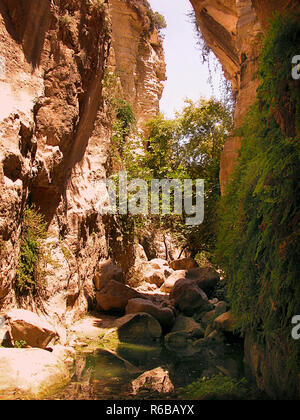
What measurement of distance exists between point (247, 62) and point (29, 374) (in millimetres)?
8170

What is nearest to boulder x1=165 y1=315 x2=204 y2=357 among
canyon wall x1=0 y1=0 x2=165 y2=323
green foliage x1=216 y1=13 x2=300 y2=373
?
canyon wall x1=0 y1=0 x2=165 y2=323

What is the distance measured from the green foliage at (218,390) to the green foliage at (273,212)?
74cm

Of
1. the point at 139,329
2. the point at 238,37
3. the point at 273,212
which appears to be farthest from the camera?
the point at 238,37

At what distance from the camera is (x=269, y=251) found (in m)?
4.03

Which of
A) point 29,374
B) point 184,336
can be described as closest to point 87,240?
point 184,336

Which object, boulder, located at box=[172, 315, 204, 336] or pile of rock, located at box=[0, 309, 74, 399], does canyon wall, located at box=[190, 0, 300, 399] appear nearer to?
pile of rock, located at box=[0, 309, 74, 399]

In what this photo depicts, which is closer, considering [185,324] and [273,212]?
[273,212]

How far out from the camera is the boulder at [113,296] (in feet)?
34.4

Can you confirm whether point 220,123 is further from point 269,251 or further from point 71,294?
point 269,251

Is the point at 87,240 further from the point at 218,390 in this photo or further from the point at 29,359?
the point at 218,390

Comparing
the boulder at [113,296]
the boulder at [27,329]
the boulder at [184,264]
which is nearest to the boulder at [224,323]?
the boulder at [27,329]

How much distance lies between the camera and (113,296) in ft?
34.4
